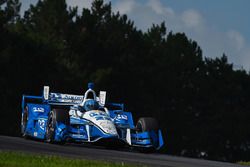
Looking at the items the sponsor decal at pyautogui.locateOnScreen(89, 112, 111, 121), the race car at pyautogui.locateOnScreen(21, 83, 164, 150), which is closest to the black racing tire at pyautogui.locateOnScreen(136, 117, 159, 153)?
the race car at pyautogui.locateOnScreen(21, 83, 164, 150)

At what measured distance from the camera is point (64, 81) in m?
63.5

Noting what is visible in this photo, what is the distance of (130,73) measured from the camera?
→ 7331cm

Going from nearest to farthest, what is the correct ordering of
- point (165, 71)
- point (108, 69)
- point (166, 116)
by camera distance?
1. point (108, 69)
2. point (166, 116)
3. point (165, 71)

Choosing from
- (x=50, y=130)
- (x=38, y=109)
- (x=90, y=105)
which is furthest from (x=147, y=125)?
(x=38, y=109)

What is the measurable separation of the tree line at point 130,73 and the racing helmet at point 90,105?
3346cm

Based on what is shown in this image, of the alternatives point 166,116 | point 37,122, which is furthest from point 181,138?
point 37,122

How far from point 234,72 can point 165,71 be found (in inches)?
499

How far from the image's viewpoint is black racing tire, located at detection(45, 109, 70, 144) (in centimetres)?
2089

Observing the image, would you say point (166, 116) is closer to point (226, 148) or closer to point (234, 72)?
point (226, 148)

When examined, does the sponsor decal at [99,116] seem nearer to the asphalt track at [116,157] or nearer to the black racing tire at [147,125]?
the black racing tire at [147,125]

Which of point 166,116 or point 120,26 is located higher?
point 120,26

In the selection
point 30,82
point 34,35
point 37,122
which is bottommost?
point 37,122

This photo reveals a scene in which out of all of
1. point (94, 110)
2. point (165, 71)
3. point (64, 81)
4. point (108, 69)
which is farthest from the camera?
point (165, 71)

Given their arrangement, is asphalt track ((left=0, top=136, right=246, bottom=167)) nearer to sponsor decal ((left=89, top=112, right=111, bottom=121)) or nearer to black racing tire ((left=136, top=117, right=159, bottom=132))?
sponsor decal ((left=89, top=112, right=111, bottom=121))
